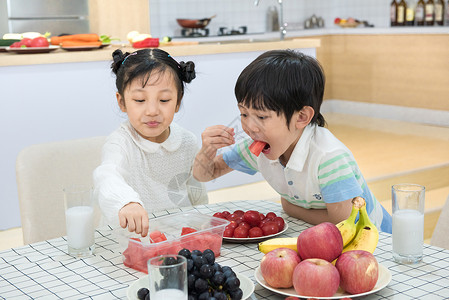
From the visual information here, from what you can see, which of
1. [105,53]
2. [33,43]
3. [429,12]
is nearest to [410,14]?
[429,12]

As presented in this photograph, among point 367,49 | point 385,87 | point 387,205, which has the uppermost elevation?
point 367,49

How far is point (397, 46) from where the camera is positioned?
591 cm

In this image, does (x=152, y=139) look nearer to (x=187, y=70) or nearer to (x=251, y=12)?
(x=187, y=70)

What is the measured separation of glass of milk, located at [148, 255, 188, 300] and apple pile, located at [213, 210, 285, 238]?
1.43 ft

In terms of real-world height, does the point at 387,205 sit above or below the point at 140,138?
below

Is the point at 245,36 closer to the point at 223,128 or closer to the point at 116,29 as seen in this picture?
the point at 116,29

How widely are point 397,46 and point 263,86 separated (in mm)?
4890

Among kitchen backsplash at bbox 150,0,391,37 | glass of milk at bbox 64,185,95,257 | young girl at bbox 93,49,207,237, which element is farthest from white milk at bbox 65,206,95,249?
kitchen backsplash at bbox 150,0,391,37

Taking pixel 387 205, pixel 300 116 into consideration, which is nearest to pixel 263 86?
pixel 300 116

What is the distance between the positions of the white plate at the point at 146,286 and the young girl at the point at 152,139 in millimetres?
448

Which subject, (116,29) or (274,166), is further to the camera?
(116,29)

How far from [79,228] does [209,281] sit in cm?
41

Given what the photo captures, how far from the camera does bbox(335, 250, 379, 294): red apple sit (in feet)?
3.18

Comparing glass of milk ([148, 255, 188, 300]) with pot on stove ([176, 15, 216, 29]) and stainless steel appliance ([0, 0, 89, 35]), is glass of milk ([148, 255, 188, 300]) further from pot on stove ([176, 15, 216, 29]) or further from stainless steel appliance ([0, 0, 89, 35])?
pot on stove ([176, 15, 216, 29])
